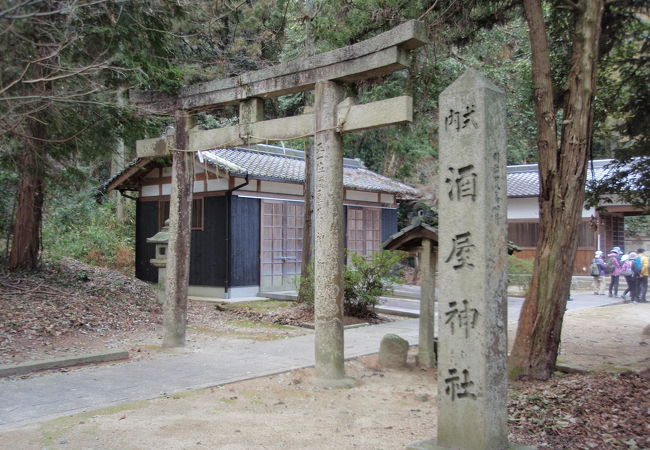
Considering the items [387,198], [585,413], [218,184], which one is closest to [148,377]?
[585,413]

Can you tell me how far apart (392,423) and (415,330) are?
20.9ft

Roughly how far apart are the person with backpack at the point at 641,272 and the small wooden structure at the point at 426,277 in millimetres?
12704

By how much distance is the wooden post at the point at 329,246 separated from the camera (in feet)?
24.2

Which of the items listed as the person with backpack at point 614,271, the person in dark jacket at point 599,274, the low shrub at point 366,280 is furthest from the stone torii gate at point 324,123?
the person in dark jacket at point 599,274

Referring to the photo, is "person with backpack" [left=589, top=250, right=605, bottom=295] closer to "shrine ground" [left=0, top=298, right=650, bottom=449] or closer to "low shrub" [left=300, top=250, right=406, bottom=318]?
"low shrub" [left=300, top=250, right=406, bottom=318]

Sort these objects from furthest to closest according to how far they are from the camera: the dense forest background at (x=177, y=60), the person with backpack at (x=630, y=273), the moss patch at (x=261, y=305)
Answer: the person with backpack at (x=630, y=273) → the moss patch at (x=261, y=305) → the dense forest background at (x=177, y=60)

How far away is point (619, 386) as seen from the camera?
6.48 meters

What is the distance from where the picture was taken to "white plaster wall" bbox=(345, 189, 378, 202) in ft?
66.4

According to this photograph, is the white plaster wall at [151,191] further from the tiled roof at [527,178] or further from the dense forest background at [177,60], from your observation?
the tiled roof at [527,178]

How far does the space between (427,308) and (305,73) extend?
4180 millimetres

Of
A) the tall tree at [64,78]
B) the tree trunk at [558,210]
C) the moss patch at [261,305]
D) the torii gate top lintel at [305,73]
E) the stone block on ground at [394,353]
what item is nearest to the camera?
the torii gate top lintel at [305,73]

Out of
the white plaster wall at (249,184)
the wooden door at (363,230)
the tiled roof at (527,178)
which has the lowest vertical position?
the wooden door at (363,230)

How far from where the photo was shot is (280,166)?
18.6 m

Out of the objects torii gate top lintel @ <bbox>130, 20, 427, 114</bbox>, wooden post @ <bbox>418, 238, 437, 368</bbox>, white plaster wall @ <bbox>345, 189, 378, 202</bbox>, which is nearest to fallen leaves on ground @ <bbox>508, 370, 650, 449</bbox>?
wooden post @ <bbox>418, 238, 437, 368</bbox>
